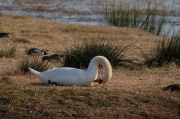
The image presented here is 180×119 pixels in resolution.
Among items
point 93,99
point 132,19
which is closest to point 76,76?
point 93,99

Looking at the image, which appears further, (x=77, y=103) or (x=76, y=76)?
(x=76, y=76)

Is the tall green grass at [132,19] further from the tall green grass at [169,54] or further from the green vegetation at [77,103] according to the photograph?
the green vegetation at [77,103]

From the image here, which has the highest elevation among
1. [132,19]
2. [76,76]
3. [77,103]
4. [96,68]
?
[132,19]

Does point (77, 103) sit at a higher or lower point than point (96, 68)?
lower

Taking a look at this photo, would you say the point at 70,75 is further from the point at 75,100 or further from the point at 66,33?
the point at 66,33

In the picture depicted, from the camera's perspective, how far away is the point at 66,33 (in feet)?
48.5

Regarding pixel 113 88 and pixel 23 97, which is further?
pixel 113 88

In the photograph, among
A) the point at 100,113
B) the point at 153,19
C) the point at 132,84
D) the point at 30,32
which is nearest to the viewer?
the point at 100,113

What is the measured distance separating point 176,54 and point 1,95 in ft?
19.3

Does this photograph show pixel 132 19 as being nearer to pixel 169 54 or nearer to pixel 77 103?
pixel 169 54

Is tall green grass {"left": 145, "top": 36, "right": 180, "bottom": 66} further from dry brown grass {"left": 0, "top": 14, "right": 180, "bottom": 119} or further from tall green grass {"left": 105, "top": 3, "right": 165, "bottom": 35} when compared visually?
tall green grass {"left": 105, "top": 3, "right": 165, "bottom": 35}

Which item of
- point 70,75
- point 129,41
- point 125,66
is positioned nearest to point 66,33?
point 129,41

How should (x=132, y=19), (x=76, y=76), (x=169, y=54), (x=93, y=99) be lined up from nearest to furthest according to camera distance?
(x=93, y=99) → (x=76, y=76) → (x=169, y=54) → (x=132, y=19)

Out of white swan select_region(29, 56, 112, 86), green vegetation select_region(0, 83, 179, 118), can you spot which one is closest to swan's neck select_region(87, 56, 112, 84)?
white swan select_region(29, 56, 112, 86)
